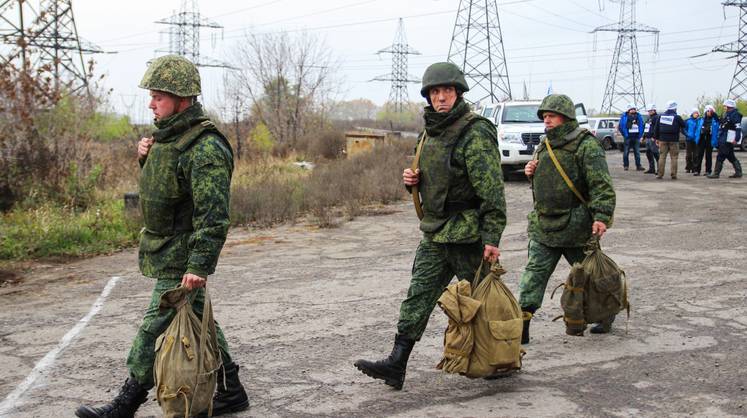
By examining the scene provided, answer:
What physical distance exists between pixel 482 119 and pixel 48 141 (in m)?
11.0

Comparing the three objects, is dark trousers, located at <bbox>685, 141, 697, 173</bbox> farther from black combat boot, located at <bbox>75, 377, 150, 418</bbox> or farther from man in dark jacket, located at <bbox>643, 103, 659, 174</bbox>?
black combat boot, located at <bbox>75, 377, 150, 418</bbox>

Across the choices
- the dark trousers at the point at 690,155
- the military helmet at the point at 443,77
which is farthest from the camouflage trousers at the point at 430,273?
the dark trousers at the point at 690,155

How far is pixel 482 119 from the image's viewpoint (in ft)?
14.4

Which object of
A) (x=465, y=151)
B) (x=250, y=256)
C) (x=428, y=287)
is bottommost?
(x=250, y=256)

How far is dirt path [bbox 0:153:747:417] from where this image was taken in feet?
14.4

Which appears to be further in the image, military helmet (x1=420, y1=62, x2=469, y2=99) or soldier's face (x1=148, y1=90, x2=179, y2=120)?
military helmet (x1=420, y1=62, x2=469, y2=99)

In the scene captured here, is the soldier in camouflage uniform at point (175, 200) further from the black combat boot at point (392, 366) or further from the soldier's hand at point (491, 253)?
the soldier's hand at point (491, 253)

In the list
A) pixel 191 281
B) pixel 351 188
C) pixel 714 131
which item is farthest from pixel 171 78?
pixel 714 131

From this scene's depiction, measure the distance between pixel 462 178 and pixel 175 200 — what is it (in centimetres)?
162

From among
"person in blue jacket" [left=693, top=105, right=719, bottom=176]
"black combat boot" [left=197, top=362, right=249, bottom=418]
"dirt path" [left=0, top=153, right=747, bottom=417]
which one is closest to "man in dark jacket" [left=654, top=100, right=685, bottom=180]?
"person in blue jacket" [left=693, top=105, right=719, bottom=176]

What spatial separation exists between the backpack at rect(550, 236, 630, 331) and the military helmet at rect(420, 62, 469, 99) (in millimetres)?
1657

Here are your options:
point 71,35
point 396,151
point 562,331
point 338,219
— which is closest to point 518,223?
point 338,219

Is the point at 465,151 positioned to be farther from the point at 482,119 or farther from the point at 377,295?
the point at 377,295

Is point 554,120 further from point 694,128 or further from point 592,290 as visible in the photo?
point 694,128
